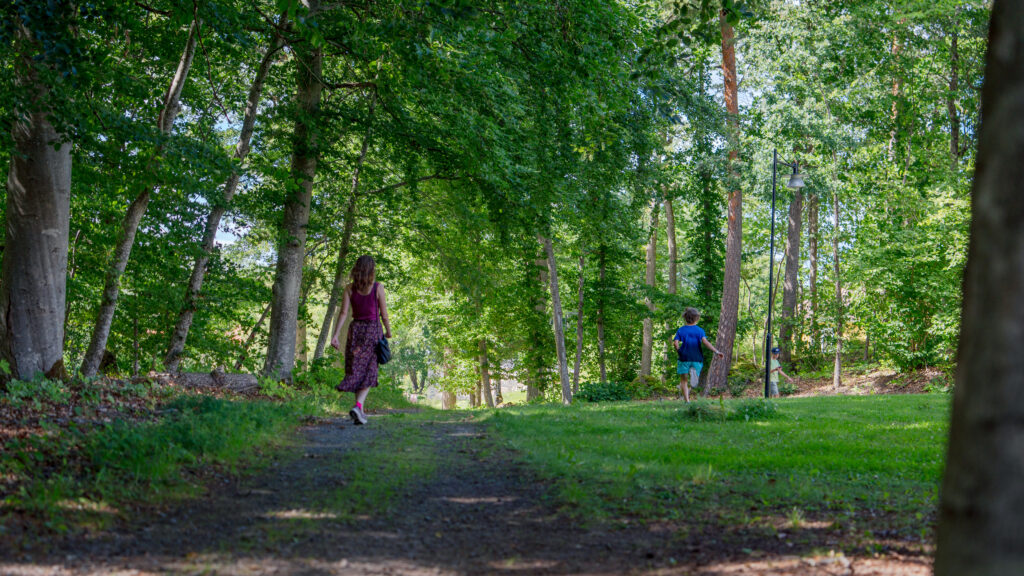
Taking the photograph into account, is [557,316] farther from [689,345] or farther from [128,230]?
[128,230]

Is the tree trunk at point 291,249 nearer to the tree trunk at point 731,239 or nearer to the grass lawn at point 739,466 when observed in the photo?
the grass lawn at point 739,466

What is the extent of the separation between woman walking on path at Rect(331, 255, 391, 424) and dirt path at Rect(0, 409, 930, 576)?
14.2 feet

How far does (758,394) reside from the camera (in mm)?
27594

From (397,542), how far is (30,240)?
25.4 ft

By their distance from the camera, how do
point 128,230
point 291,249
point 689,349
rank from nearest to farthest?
1. point 128,230
2. point 689,349
3. point 291,249

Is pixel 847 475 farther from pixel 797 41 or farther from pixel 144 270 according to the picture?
pixel 797 41

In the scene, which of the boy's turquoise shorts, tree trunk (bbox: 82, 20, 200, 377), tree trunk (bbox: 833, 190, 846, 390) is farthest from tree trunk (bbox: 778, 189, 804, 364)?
tree trunk (bbox: 82, 20, 200, 377)

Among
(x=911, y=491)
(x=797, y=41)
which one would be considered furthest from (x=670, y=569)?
(x=797, y=41)

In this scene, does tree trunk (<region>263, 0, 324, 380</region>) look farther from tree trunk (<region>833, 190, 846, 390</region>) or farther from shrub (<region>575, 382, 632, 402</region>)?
tree trunk (<region>833, 190, 846, 390</region>)

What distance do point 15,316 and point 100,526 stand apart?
6.50m

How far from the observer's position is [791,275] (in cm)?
3328

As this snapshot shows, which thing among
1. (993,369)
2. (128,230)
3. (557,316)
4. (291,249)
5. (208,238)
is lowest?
(993,369)

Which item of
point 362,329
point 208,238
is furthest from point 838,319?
point 362,329

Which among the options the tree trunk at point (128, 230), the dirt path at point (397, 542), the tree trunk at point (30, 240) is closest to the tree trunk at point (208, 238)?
the tree trunk at point (128, 230)
